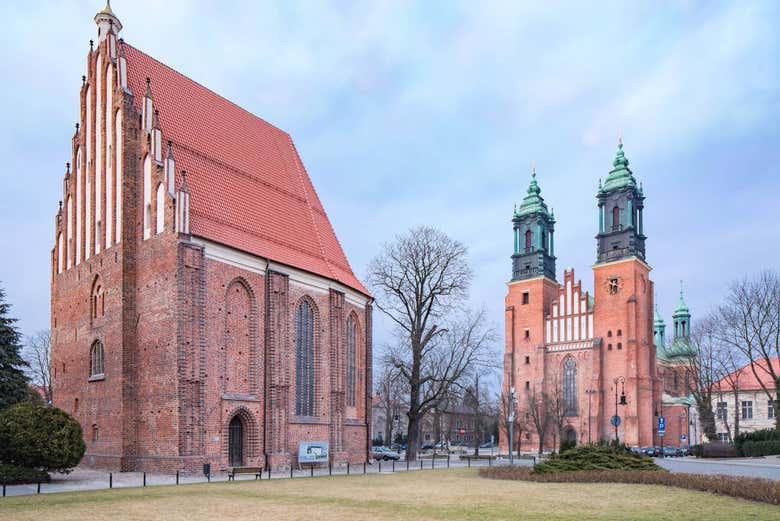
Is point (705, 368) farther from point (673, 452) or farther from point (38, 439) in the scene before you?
point (38, 439)

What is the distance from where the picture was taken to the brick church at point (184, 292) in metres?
27.7

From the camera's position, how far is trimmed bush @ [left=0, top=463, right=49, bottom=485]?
2253 cm

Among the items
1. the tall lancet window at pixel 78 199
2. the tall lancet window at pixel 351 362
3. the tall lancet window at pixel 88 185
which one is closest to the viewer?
the tall lancet window at pixel 88 185

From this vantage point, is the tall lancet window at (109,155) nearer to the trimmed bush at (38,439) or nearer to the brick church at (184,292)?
the brick church at (184,292)

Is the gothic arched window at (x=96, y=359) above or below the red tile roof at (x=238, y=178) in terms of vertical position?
below

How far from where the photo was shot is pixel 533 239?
256 ft

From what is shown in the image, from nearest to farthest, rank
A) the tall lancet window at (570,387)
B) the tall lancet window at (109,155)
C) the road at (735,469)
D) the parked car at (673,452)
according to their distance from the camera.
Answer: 1. the road at (735,469)
2. the tall lancet window at (109,155)
3. the parked car at (673,452)
4. the tall lancet window at (570,387)

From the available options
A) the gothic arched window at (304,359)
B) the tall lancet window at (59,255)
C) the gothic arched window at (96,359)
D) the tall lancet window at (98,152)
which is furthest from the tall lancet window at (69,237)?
the gothic arched window at (304,359)

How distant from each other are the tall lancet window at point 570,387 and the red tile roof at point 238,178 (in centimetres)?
3863

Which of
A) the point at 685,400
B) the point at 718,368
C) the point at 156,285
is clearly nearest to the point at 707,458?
the point at 718,368

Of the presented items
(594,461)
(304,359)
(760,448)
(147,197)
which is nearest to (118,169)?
(147,197)

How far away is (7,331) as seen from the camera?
33.3 metres

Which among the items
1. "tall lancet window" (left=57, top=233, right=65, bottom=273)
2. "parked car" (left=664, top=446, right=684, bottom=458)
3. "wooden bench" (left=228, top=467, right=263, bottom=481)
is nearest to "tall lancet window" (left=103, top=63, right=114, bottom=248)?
"tall lancet window" (left=57, top=233, right=65, bottom=273)

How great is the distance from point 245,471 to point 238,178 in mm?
13098
